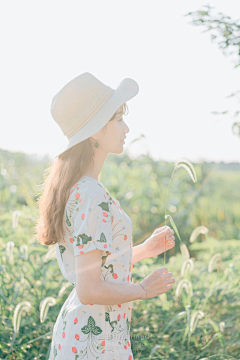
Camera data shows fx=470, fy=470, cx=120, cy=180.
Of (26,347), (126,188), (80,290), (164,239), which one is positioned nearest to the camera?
(80,290)

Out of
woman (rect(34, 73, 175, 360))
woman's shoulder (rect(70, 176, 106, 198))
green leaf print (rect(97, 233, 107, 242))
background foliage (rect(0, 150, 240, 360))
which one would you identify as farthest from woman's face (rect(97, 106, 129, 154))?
background foliage (rect(0, 150, 240, 360))

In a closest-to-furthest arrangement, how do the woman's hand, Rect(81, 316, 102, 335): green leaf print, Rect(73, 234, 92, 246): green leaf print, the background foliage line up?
1. Rect(73, 234, 92, 246): green leaf print
2. Rect(81, 316, 102, 335): green leaf print
3. the woman's hand
4. the background foliage

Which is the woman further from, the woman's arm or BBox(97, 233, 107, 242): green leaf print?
the woman's arm

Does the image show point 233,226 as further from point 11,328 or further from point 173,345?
point 11,328

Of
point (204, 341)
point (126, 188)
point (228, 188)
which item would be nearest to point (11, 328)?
point (204, 341)

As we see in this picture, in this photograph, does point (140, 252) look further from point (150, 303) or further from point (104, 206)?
point (150, 303)

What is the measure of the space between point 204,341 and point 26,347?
1.11 meters

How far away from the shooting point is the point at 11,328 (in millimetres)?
2887

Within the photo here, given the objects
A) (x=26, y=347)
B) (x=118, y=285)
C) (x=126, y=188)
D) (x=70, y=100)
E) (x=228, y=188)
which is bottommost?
(x=228, y=188)

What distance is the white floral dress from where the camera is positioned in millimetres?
1559

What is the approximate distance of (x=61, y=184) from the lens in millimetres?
1688

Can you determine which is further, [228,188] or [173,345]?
[228,188]

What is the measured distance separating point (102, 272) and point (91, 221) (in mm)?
212

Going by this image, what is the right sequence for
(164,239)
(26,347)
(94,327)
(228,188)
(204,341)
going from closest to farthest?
1. (94,327)
2. (164,239)
3. (26,347)
4. (204,341)
5. (228,188)
